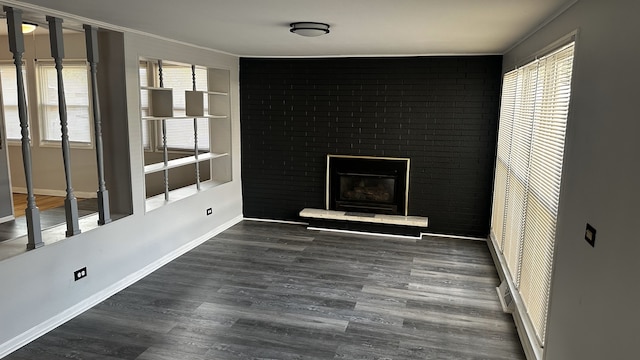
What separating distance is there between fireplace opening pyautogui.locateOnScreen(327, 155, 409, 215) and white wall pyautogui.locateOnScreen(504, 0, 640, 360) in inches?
135

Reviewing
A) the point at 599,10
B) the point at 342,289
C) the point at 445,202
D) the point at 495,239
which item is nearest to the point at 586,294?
the point at 599,10

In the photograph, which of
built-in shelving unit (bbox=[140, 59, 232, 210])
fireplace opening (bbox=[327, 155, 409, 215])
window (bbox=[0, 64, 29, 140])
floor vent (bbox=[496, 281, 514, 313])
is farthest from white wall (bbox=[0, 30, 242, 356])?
window (bbox=[0, 64, 29, 140])

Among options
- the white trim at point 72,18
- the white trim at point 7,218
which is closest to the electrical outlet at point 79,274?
the white trim at point 72,18

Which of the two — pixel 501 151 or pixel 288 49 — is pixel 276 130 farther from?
pixel 501 151

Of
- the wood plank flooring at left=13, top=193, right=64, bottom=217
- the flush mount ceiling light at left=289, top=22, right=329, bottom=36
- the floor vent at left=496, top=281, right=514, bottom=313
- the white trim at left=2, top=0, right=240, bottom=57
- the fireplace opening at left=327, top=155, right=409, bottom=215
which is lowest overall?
the floor vent at left=496, top=281, right=514, bottom=313

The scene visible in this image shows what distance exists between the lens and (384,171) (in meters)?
5.98

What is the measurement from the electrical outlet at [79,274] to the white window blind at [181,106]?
3.57 metres

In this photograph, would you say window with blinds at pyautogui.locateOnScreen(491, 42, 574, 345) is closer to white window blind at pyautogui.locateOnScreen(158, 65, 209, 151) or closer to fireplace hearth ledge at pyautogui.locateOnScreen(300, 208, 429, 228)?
fireplace hearth ledge at pyautogui.locateOnScreen(300, 208, 429, 228)

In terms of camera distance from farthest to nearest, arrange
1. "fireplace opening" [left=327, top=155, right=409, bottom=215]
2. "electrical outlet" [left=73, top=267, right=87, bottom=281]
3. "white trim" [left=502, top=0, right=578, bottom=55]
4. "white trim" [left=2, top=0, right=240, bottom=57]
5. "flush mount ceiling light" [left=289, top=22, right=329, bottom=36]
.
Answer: "fireplace opening" [left=327, top=155, right=409, bottom=215] → "electrical outlet" [left=73, top=267, right=87, bottom=281] → "flush mount ceiling light" [left=289, top=22, right=329, bottom=36] → "white trim" [left=2, top=0, right=240, bottom=57] → "white trim" [left=502, top=0, right=578, bottom=55]

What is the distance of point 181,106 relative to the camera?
7.14 metres

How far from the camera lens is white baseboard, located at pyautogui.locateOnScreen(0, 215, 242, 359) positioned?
3.10 m

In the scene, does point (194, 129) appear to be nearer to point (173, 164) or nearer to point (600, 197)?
point (173, 164)

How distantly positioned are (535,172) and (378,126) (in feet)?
9.57

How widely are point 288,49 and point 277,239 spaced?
2320 mm
